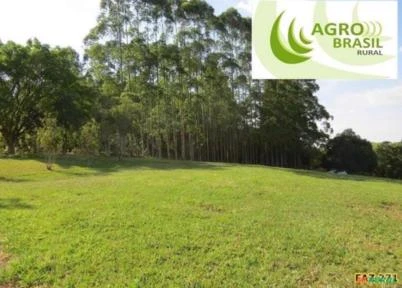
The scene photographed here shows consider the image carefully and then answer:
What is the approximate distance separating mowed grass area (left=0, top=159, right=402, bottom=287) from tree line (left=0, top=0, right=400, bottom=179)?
15343 millimetres

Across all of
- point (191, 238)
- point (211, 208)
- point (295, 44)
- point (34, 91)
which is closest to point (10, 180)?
point (211, 208)

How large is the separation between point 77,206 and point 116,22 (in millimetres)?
29702

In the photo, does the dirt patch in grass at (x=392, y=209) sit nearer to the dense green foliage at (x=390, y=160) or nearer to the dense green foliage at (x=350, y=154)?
the dense green foliage at (x=350, y=154)

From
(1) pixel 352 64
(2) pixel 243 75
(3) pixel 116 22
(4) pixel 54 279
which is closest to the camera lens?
(4) pixel 54 279

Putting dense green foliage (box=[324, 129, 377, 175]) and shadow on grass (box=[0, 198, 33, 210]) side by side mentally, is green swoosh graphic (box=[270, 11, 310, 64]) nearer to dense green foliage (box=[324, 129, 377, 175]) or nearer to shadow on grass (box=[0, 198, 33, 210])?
shadow on grass (box=[0, 198, 33, 210])

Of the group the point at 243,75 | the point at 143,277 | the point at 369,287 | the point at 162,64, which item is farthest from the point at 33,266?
the point at 243,75

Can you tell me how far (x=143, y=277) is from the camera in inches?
258

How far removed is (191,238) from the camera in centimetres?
816

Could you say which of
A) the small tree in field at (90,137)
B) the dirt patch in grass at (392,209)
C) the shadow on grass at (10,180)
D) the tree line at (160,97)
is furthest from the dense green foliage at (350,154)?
the shadow on grass at (10,180)

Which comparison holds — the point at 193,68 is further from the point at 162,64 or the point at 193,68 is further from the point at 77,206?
the point at 77,206

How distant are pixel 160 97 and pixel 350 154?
1875cm

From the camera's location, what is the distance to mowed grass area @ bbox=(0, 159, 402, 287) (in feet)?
21.9

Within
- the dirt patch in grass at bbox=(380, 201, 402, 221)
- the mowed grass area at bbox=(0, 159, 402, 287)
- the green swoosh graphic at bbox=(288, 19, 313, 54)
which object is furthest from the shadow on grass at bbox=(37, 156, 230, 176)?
the green swoosh graphic at bbox=(288, 19, 313, 54)

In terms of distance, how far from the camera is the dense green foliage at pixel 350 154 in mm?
43781
